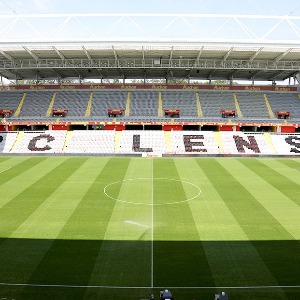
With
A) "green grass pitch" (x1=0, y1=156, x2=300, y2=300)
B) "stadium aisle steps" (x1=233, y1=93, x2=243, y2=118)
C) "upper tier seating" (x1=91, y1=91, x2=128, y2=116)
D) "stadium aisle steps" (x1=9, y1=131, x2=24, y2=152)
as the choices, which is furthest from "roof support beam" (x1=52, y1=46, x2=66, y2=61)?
"stadium aisle steps" (x1=233, y1=93, x2=243, y2=118)

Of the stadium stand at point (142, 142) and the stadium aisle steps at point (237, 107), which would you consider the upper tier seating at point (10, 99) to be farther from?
the stadium aisle steps at point (237, 107)

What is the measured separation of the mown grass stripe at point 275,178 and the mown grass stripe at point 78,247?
11.0m

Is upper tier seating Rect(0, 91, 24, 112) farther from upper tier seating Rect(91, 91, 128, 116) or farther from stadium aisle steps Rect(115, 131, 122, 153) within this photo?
stadium aisle steps Rect(115, 131, 122, 153)

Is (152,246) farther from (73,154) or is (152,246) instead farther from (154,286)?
(73,154)

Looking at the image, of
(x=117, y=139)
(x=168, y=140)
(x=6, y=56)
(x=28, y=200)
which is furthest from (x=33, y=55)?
(x=28, y=200)

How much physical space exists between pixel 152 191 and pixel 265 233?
843cm

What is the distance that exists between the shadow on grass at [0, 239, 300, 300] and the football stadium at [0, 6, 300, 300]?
0.06 m

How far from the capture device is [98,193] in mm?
20594

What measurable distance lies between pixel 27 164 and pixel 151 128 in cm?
2116

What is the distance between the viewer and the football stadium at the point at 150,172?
1131 centimetres

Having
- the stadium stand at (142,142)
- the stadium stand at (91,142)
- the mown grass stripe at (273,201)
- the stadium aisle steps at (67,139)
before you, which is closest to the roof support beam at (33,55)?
the stadium aisle steps at (67,139)

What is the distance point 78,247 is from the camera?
42.9 ft

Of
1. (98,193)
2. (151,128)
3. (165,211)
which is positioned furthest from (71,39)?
(165,211)

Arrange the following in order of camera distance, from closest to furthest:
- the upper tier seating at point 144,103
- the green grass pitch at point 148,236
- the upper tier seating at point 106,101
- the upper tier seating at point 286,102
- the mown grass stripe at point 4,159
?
1. the green grass pitch at point 148,236
2. the mown grass stripe at point 4,159
3. the upper tier seating at point 144,103
4. the upper tier seating at point 106,101
5. the upper tier seating at point 286,102
